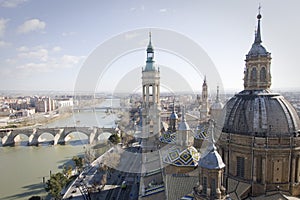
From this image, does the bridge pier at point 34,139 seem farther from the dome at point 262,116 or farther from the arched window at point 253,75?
the arched window at point 253,75

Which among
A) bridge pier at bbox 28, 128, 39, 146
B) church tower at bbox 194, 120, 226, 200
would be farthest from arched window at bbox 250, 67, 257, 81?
bridge pier at bbox 28, 128, 39, 146

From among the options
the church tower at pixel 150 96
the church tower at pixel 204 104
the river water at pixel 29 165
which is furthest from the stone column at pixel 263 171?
the river water at pixel 29 165

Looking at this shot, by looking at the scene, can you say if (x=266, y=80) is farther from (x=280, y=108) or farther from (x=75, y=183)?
(x=75, y=183)

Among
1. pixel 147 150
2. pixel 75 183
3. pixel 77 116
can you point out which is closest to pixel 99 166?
pixel 75 183

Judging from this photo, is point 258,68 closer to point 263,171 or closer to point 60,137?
point 263,171

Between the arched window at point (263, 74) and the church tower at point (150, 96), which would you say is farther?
the church tower at point (150, 96)

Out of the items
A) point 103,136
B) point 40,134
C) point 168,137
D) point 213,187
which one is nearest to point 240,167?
point 213,187

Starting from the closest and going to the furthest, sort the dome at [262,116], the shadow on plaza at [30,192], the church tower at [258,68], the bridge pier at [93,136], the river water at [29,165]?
1. the dome at [262,116]
2. the church tower at [258,68]
3. the shadow on plaza at [30,192]
4. the river water at [29,165]
5. the bridge pier at [93,136]

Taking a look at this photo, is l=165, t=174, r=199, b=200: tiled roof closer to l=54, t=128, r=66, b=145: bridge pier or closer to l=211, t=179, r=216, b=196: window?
l=211, t=179, r=216, b=196: window
